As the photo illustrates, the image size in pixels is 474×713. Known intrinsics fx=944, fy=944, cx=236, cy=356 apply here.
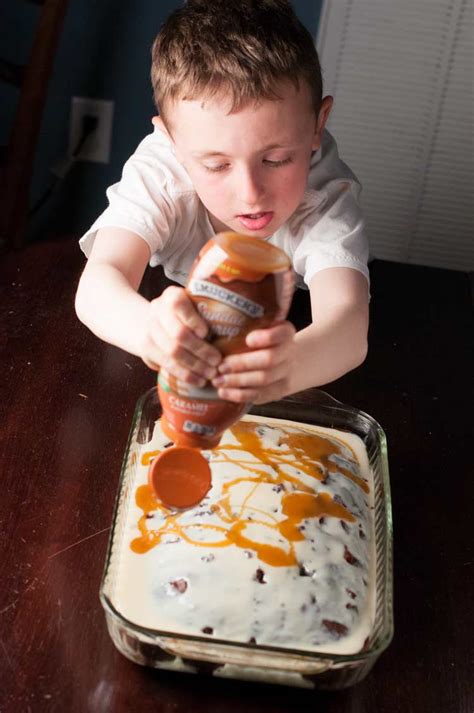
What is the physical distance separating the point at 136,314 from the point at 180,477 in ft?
0.88

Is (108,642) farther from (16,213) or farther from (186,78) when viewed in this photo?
(16,213)

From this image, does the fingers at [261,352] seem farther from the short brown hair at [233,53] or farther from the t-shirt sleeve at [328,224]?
the t-shirt sleeve at [328,224]

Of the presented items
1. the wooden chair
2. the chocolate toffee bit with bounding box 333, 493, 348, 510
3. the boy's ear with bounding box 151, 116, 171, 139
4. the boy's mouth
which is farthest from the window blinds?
the chocolate toffee bit with bounding box 333, 493, 348, 510

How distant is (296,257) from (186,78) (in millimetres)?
350

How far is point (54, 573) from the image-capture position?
973 millimetres

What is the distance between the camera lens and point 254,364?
80 centimetres

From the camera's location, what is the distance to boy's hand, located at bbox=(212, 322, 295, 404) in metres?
0.78

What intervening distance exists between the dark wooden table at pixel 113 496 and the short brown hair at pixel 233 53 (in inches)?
14.8

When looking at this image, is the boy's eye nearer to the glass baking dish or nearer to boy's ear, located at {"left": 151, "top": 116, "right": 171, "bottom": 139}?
boy's ear, located at {"left": 151, "top": 116, "right": 171, "bottom": 139}

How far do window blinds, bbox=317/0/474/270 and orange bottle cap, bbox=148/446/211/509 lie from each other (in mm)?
1787

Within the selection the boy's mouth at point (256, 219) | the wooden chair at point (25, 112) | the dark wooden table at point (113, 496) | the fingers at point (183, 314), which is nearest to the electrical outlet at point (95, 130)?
the wooden chair at point (25, 112)

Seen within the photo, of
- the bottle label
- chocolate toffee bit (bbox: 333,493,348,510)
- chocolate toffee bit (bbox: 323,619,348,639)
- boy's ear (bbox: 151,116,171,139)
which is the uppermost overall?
the bottle label

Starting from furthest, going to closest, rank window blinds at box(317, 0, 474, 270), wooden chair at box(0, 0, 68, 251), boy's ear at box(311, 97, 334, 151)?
1. window blinds at box(317, 0, 474, 270)
2. wooden chair at box(0, 0, 68, 251)
3. boy's ear at box(311, 97, 334, 151)

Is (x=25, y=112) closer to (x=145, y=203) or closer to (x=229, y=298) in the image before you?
(x=145, y=203)
